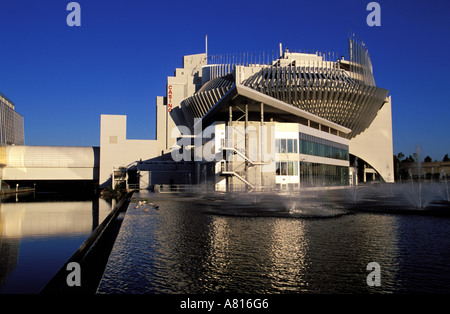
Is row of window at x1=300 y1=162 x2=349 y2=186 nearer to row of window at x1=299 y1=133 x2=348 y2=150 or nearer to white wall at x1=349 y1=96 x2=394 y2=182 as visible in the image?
row of window at x1=299 y1=133 x2=348 y2=150

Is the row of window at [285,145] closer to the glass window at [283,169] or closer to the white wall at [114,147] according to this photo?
the glass window at [283,169]

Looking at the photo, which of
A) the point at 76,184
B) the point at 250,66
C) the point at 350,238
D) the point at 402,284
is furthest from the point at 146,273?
the point at 76,184

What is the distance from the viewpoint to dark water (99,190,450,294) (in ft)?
19.9

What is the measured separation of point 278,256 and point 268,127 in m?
30.7

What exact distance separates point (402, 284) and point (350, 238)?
4.01m

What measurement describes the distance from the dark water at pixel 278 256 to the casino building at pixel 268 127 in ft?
76.0

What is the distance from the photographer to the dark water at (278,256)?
19.9ft

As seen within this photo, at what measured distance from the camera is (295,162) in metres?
39.6

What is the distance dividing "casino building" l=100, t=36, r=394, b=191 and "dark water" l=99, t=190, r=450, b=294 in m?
23.2

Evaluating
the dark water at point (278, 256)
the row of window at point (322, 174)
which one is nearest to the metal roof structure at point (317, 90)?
the row of window at point (322, 174)

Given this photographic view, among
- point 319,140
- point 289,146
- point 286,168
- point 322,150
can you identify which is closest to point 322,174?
point 322,150

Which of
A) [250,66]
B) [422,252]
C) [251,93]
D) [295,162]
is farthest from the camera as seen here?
[250,66]

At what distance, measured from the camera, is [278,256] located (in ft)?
26.3

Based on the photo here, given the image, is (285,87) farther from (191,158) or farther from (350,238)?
(350,238)
